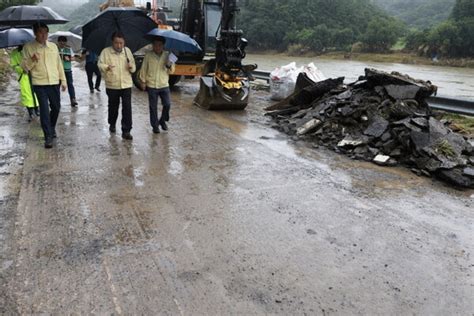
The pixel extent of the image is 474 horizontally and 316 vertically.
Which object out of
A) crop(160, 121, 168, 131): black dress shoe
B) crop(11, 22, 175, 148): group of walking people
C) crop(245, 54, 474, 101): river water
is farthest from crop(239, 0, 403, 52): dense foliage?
crop(11, 22, 175, 148): group of walking people

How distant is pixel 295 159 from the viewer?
637 cm

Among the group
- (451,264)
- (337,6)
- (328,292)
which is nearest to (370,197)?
(451,264)

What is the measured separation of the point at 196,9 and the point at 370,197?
32.0ft

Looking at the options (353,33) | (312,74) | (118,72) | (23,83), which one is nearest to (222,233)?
(118,72)

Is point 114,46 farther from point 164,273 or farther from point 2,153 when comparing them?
point 164,273

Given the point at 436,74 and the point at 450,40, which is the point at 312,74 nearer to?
the point at 436,74

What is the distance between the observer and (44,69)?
621cm

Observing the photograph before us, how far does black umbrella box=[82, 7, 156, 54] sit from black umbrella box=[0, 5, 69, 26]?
1.69 ft

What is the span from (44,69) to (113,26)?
60.3 inches

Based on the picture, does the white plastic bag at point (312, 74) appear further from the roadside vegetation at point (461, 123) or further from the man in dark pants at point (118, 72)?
the man in dark pants at point (118, 72)

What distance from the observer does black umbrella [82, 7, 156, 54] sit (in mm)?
6883

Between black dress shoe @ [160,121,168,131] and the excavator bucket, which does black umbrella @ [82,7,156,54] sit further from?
the excavator bucket

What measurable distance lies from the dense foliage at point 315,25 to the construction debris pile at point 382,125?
52.0 meters

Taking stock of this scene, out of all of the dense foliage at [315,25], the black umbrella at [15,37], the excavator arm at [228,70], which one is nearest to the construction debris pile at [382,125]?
the excavator arm at [228,70]
